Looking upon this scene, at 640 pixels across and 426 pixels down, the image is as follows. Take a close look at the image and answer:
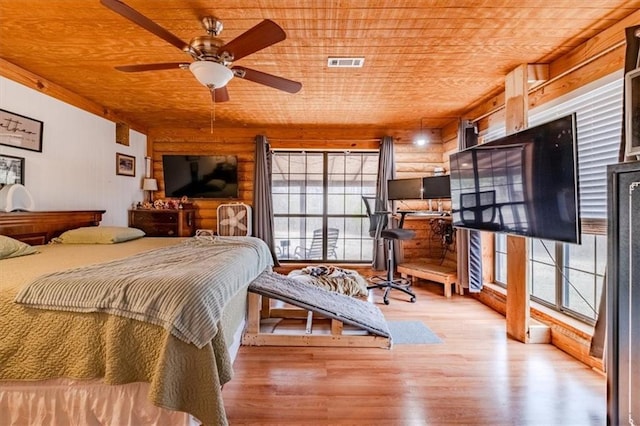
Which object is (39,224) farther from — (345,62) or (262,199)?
(345,62)

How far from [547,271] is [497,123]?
5.52 ft

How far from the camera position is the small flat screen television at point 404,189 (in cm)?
449

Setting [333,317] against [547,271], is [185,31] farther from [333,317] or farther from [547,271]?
[547,271]

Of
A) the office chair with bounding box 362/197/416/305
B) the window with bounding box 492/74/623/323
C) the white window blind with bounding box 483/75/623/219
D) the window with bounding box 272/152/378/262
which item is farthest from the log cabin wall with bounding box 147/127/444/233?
the white window blind with bounding box 483/75/623/219

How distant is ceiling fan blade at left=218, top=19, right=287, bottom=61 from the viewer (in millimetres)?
1700

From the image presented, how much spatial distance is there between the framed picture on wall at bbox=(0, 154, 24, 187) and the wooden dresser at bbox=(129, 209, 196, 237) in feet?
5.34

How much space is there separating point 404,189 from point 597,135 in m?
2.48

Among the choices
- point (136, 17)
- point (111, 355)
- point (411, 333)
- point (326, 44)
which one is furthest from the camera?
point (411, 333)

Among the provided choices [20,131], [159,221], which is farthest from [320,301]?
[20,131]

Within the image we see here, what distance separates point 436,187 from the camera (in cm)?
429

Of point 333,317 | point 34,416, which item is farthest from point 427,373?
point 34,416

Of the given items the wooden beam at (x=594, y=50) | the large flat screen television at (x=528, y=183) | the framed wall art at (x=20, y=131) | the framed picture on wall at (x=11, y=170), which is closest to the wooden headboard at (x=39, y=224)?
the framed picture on wall at (x=11, y=170)

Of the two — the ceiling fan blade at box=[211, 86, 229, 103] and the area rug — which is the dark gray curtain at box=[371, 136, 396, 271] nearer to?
the area rug

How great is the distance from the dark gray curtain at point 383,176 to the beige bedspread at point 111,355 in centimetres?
364
